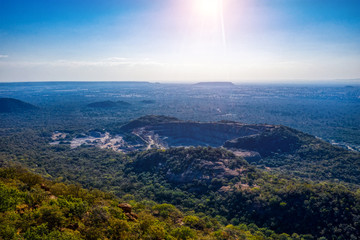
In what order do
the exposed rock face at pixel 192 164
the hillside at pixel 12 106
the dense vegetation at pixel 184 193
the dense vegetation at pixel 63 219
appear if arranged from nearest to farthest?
the dense vegetation at pixel 63 219 → the dense vegetation at pixel 184 193 → the exposed rock face at pixel 192 164 → the hillside at pixel 12 106

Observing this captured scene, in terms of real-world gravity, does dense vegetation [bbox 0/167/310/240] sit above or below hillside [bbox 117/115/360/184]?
above

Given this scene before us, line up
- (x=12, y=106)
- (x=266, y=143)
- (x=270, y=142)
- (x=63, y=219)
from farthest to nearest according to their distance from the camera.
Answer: (x=12, y=106), (x=270, y=142), (x=266, y=143), (x=63, y=219)

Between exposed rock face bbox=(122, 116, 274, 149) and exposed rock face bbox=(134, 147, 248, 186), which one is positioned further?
exposed rock face bbox=(122, 116, 274, 149)

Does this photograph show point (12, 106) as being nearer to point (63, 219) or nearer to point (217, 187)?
point (217, 187)

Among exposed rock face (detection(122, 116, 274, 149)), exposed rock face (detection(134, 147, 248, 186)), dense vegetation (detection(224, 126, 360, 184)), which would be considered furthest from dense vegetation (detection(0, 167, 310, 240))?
exposed rock face (detection(122, 116, 274, 149))

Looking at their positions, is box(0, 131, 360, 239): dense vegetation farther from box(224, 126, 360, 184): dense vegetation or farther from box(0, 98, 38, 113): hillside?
box(0, 98, 38, 113): hillside

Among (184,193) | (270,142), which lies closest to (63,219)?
(184,193)

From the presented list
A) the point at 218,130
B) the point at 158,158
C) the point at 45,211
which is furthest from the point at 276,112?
the point at 45,211

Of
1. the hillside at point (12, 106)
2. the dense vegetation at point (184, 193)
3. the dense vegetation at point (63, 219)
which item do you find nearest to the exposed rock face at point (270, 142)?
the dense vegetation at point (184, 193)

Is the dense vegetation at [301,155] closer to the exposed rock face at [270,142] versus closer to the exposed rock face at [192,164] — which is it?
the exposed rock face at [270,142]

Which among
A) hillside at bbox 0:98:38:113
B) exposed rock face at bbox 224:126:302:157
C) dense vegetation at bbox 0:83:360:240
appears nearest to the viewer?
dense vegetation at bbox 0:83:360:240

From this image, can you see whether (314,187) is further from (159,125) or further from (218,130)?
(159,125)
